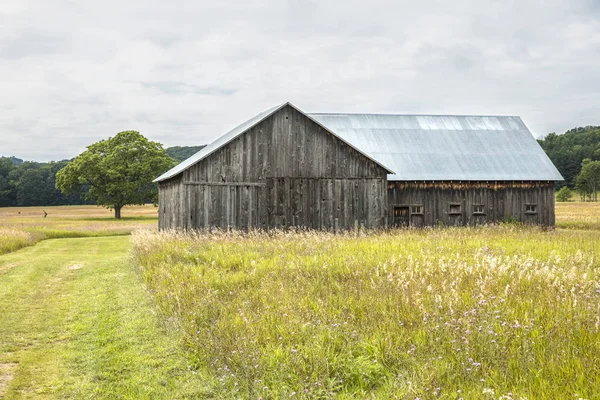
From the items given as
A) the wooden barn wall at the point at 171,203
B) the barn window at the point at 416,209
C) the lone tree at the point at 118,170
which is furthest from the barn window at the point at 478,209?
the lone tree at the point at 118,170

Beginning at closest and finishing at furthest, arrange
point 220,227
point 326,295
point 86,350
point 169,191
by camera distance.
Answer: point 86,350
point 326,295
point 220,227
point 169,191

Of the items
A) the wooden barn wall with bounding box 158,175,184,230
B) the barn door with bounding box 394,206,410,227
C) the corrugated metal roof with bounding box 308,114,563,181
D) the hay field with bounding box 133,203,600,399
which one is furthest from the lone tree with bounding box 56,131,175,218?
the hay field with bounding box 133,203,600,399

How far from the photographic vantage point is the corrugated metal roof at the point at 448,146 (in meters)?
30.3

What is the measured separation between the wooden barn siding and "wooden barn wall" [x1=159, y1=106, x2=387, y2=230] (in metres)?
3.49

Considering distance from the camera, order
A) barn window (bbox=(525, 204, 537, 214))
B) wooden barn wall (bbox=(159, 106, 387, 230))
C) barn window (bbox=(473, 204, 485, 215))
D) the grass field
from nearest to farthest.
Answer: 1. the grass field
2. wooden barn wall (bbox=(159, 106, 387, 230))
3. barn window (bbox=(473, 204, 485, 215))
4. barn window (bbox=(525, 204, 537, 214))

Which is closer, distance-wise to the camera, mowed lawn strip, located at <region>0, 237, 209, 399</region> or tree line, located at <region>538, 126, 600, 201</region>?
mowed lawn strip, located at <region>0, 237, 209, 399</region>

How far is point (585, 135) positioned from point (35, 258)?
5345 inches

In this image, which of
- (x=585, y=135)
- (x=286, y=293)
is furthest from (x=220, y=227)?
(x=585, y=135)

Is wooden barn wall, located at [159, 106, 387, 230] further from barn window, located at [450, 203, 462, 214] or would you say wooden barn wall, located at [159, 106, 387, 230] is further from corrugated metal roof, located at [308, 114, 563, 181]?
barn window, located at [450, 203, 462, 214]

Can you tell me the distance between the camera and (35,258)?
21984mm

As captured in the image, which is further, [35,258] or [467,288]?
[35,258]

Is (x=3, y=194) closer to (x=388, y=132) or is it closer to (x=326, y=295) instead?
(x=388, y=132)

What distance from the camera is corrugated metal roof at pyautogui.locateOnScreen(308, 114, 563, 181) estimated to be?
3030 centimetres

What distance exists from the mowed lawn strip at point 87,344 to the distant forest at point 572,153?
385 feet
